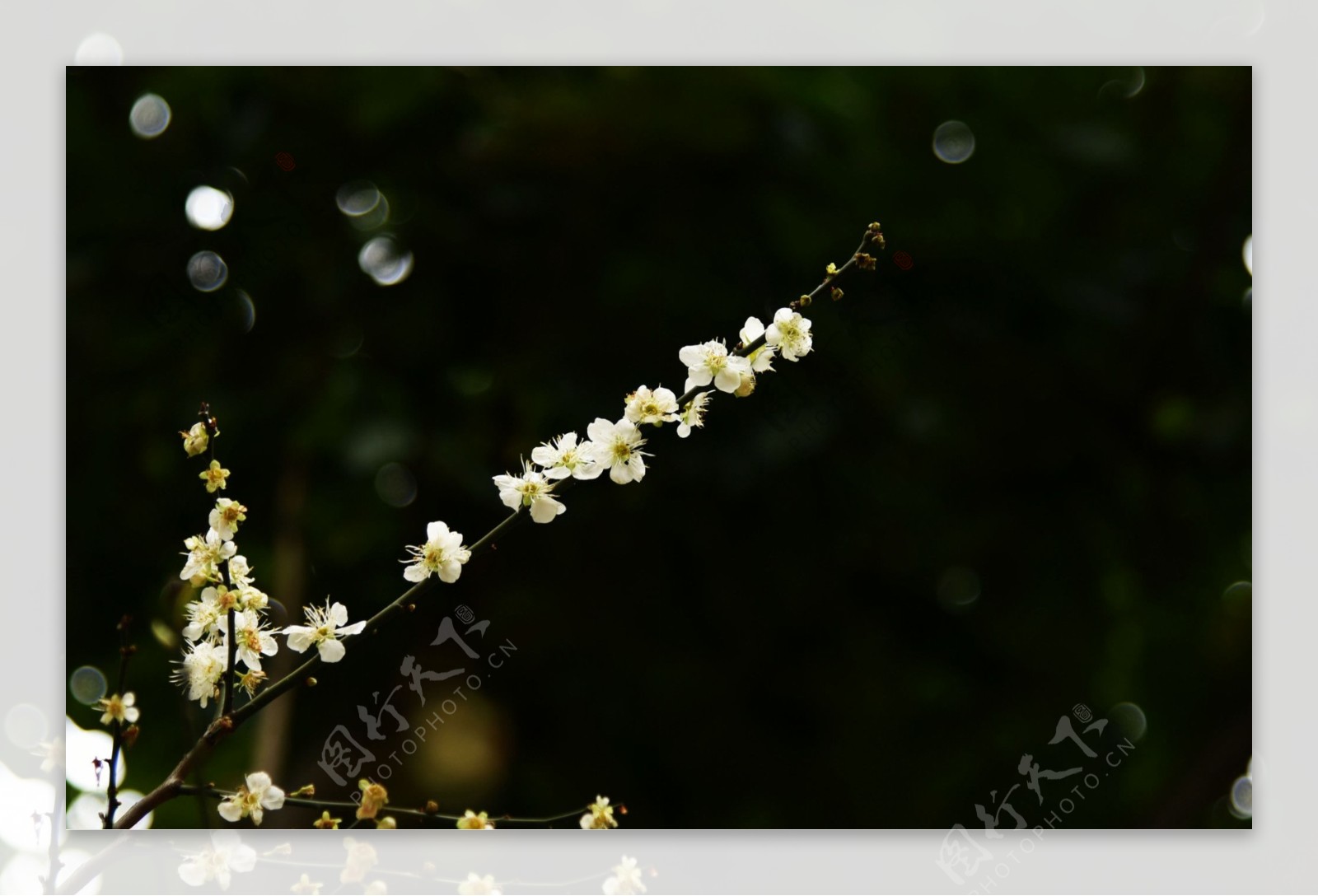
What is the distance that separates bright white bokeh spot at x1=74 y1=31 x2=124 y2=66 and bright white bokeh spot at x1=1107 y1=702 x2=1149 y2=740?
1460mm

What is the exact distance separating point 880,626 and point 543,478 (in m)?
0.68

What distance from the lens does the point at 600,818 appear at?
3.59 feet

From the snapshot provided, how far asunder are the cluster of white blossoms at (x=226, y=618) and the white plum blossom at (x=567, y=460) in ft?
0.63

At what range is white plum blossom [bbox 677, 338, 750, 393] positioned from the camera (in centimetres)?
85

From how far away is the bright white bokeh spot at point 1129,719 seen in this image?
1.28 metres

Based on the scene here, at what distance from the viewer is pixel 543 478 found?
2.69 feet

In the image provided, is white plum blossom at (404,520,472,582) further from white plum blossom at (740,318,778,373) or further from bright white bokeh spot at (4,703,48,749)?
bright white bokeh spot at (4,703,48,749)

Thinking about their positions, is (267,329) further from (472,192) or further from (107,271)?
(472,192)

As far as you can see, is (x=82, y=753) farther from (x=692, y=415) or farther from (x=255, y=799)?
(x=692, y=415)

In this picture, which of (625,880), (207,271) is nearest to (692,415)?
(625,880)

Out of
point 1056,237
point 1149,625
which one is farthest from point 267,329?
point 1149,625

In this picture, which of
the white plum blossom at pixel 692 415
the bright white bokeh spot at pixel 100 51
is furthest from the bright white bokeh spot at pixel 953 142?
the bright white bokeh spot at pixel 100 51

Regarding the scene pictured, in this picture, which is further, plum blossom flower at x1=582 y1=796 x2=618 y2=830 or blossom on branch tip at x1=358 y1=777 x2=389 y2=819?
plum blossom flower at x1=582 y1=796 x2=618 y2=830

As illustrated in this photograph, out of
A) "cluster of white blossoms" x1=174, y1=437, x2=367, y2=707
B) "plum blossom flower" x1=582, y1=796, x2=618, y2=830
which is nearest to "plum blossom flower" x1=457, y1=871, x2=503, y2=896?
"plum blossom flower" x1=582, y1=796, x2=618, y2=830
